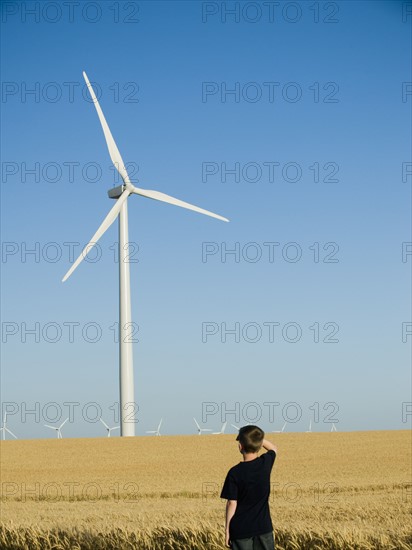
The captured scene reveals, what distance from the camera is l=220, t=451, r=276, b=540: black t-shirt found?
10508 mm

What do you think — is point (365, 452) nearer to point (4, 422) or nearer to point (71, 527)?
point (4, 422)

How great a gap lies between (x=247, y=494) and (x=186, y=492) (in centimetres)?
2768

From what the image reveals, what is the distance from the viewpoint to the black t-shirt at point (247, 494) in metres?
10.5

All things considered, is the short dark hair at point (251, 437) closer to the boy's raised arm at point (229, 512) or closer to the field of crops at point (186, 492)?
the boy's raised arm at point (229, 512)

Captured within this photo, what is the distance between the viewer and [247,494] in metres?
10.5

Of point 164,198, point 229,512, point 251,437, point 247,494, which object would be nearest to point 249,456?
point 251,437

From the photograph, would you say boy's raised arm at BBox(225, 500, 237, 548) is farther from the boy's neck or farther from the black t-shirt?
the boy's neck

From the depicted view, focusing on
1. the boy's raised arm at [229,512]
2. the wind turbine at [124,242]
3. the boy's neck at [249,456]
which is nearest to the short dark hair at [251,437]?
the boy's neck at [249,456]

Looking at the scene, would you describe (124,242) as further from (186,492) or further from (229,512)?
(229,512)

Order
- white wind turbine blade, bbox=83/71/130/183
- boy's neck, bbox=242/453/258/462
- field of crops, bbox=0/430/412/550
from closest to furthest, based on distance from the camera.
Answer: boy's neck, bbox=242/453/258/462 → field of crops, bbox=0/430/412/550 → white wind turbine blade, bbox=83/71/130/183

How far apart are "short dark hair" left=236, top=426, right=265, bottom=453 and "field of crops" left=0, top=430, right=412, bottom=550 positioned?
580cm

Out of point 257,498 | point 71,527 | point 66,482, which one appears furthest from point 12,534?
point 66,482

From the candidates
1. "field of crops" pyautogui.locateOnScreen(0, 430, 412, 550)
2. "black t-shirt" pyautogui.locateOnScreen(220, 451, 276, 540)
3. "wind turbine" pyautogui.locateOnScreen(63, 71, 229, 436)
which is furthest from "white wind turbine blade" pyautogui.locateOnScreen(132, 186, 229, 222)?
"black t-shirt" pyautogui.locateOnScreen(220, 451, 276, 540)

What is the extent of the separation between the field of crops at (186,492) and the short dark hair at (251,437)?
19.0 feet
